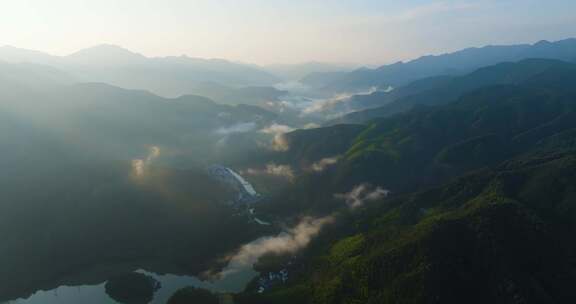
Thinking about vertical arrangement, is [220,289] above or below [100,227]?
below

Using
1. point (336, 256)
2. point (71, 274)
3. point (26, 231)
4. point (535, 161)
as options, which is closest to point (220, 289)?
point (336, 256)

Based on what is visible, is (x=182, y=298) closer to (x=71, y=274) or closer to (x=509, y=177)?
(x=71, y=274)

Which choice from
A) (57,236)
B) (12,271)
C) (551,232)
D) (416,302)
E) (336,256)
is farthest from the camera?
(57,236)

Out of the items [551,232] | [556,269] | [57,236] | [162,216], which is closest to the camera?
[556,269]

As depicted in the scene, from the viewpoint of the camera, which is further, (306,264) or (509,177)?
(509,177)

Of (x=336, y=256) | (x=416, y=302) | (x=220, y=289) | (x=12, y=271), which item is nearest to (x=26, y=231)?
(x=12, y=271)

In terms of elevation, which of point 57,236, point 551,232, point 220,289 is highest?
point 57,236

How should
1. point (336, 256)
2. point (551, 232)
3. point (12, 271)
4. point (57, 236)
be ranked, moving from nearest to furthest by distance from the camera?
point (551, 232) < point (336, 256) < point (12, 271) < point (57, 236)

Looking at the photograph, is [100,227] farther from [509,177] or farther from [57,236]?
[509,177]

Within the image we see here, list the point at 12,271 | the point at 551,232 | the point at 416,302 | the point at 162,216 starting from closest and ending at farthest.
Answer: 1. the point at 416,302
2. the point at 551,232
3. the point at 12,271
4. the point at 162,216
